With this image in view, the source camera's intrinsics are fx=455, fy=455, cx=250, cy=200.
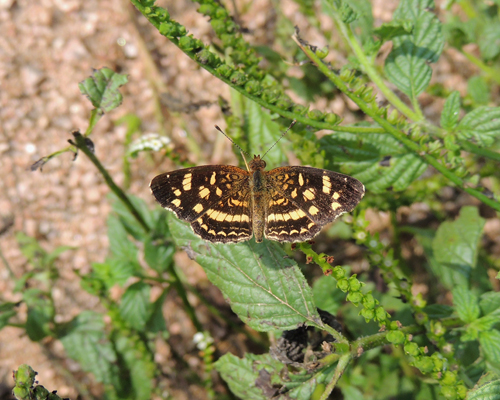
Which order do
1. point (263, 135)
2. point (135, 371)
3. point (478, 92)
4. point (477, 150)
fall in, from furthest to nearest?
point (478, 92)
point (135, 371)
point (263, 135)
point (477, 150)

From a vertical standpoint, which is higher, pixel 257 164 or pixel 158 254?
pixel 257 164

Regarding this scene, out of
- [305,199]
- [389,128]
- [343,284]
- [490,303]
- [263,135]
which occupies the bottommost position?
[490,303]

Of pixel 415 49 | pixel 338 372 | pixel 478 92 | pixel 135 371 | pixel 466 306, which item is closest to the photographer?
pixel 338 372

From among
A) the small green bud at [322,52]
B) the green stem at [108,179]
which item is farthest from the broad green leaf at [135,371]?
the small green bud at [322,52]

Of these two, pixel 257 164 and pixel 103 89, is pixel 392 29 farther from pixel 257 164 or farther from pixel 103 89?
pixel 103 89

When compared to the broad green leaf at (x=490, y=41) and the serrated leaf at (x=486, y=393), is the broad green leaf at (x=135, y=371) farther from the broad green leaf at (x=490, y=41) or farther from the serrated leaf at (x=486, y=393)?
the broad green leaf at (x=490, y=41)

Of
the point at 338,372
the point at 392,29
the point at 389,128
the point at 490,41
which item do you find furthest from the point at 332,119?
the point at 490,41

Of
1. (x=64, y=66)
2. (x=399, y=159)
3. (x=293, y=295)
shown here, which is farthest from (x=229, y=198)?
(x=64, y=66)

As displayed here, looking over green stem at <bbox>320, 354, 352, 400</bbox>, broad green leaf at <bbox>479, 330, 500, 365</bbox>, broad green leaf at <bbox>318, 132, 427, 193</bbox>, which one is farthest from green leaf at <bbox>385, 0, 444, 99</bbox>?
green stem at <bbox>320, 354, 352, 400</bbox>
